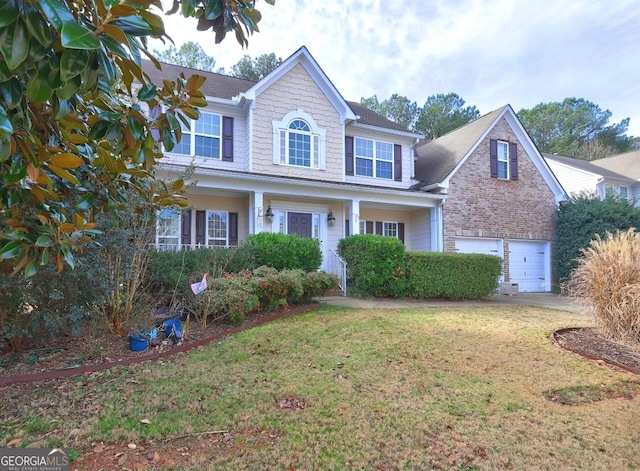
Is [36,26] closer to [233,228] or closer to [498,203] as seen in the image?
[233,228]

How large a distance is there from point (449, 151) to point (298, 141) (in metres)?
7.36

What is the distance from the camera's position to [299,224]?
520 inches

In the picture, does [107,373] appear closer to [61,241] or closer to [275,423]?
[275,423]

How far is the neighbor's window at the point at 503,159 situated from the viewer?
51.4 feet

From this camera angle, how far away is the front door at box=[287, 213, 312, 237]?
42.8 feet

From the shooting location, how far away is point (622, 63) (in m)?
15.3

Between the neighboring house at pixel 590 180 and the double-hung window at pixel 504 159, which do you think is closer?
the double-hung window at pixel 504 159

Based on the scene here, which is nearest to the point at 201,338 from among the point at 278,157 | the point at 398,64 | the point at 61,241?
the point at 61,241

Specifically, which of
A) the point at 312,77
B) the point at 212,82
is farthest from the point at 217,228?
the point at 312,77

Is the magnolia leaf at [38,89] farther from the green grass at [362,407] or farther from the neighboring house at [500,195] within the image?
the neighboring house at [500,195]

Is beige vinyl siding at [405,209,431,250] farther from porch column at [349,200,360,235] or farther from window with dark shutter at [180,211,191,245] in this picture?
window with dark shutter at [180,211,191,245]

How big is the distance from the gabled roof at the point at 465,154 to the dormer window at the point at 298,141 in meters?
4.77

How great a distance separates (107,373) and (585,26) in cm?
1605

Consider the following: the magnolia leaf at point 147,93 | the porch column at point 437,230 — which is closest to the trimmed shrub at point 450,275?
the porch column at point 437,230
